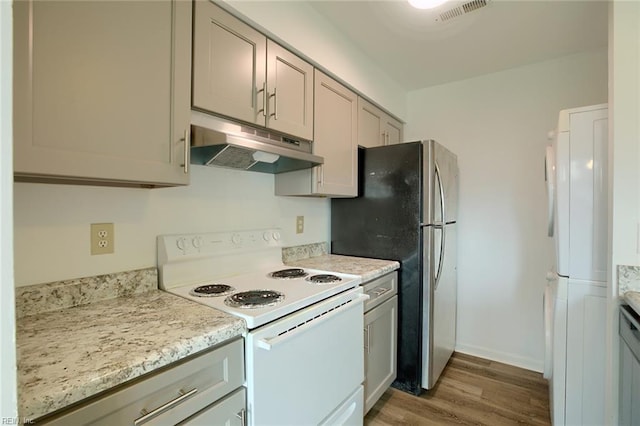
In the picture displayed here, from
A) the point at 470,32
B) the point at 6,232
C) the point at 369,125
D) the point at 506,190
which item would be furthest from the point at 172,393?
the point at 506,190

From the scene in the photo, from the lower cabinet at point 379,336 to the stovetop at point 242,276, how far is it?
0.29 meters

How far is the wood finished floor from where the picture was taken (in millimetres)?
1856

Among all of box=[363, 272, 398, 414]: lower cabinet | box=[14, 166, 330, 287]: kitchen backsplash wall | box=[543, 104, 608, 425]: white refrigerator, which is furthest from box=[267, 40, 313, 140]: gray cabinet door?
box=[543, 104, 608, 425]: white refrigerator

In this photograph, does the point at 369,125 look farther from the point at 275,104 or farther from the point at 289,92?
the point at 275,104

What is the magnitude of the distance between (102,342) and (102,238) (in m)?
0.54

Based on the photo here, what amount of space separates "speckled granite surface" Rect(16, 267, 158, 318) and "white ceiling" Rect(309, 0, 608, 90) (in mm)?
1772

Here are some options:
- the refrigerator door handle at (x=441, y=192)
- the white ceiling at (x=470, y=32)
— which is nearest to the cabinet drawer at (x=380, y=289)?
the refrigerator door handle at (x=441, y=192)

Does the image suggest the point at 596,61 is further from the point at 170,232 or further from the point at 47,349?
the point at 47,349

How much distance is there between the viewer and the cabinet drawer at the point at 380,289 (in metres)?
1.74

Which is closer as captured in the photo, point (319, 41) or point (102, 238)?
point (102, 238)

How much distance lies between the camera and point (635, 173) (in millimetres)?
1336

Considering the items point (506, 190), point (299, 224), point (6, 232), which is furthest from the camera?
point (506, 190)

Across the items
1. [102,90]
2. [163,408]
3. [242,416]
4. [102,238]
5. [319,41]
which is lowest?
[242,416]

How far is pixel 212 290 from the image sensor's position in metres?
1.32
